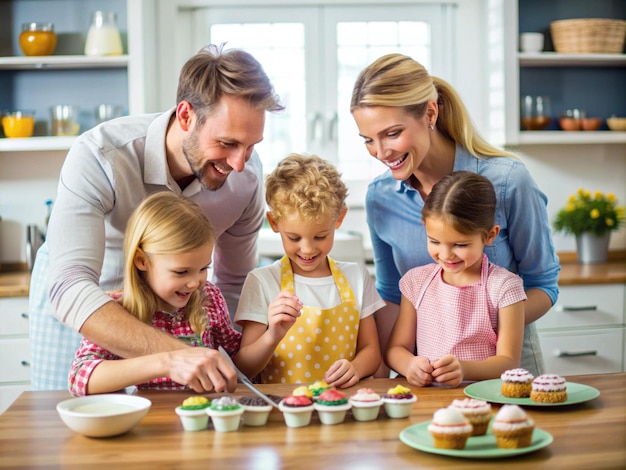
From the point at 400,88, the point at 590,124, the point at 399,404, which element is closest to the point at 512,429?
the point at 399,404

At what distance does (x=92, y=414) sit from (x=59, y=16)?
3.06 m

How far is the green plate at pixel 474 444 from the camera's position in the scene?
1.24 metres

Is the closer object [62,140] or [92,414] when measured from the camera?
[92,414]

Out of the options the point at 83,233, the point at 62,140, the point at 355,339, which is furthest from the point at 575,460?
the point at 62,140

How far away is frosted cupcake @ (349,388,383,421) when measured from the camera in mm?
1439

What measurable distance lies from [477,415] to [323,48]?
319 cm

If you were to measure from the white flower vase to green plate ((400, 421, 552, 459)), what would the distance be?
2999 mm

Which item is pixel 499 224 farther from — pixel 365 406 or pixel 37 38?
pixel 37 38

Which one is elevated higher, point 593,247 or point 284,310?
point 284,310

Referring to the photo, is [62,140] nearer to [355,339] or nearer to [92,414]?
[355,339]

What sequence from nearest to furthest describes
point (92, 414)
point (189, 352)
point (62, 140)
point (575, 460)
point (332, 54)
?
point (575, 460)
point (92, 414)
point (189, 352)
point (62, 140)
point (332, 54)

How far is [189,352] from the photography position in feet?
5.13

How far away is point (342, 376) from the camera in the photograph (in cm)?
175

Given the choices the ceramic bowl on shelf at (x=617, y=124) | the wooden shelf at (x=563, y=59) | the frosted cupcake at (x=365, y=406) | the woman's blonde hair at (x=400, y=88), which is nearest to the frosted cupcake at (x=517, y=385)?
the frosted cupcake at (x=365, y=406)
